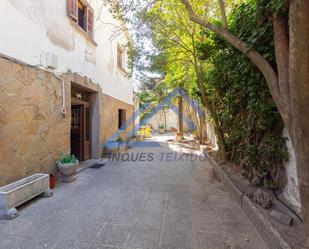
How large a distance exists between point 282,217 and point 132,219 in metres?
1.79

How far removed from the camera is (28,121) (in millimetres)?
3383

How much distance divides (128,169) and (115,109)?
3431mm

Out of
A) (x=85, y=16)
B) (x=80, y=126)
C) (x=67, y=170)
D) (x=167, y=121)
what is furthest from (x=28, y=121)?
(x=167, y=121)

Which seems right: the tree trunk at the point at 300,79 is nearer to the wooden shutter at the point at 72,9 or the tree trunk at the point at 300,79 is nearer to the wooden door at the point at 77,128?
the wooden shutter at the point at 72,9

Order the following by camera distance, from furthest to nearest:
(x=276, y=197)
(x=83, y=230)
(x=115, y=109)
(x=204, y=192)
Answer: (x=115, y=109), (x=204, y=192), (x=276, y=197), (x=83, y=230)

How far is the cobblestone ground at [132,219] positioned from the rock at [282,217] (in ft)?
1.02

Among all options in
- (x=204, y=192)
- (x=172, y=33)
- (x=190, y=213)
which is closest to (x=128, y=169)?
(x=204, y=192)

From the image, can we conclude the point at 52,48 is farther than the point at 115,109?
No

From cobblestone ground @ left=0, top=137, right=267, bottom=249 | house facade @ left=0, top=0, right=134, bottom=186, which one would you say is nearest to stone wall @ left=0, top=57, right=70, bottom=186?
house facade @ left=0, top=0, right=134, bottom=186

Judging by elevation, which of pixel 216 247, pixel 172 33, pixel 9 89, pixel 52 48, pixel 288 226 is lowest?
pixel 216 247

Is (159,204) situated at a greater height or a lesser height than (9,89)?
lesser

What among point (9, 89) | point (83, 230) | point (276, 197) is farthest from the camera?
point (9, 89)

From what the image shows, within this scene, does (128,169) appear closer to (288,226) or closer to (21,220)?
(21,220)

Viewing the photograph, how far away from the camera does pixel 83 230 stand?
7.47ft
